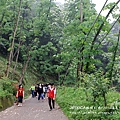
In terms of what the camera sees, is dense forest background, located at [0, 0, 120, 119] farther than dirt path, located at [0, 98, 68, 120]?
Yes

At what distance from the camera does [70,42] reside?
15797 mm

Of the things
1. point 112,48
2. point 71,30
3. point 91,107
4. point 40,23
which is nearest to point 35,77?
point 40,23

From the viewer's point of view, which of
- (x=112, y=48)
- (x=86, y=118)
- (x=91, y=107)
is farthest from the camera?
(x=112, y=48)

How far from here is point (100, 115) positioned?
7906 mm

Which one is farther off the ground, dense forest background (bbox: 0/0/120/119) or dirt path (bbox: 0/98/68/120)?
dense forest background (bbox: 0/0/120/119)

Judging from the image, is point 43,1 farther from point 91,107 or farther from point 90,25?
point 91,107

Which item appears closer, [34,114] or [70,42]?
[34,114]

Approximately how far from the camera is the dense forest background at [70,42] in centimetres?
1127

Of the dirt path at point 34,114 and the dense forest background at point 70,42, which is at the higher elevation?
the dense forest background at point 70,42

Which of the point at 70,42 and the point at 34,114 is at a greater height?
the point at 70,42

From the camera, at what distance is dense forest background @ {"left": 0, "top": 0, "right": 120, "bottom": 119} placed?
11.3 metres

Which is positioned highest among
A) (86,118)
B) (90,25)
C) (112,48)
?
(90,25)

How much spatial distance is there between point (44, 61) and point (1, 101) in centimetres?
2275

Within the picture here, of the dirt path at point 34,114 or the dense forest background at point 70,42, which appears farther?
the dense forest background at point 70,42
